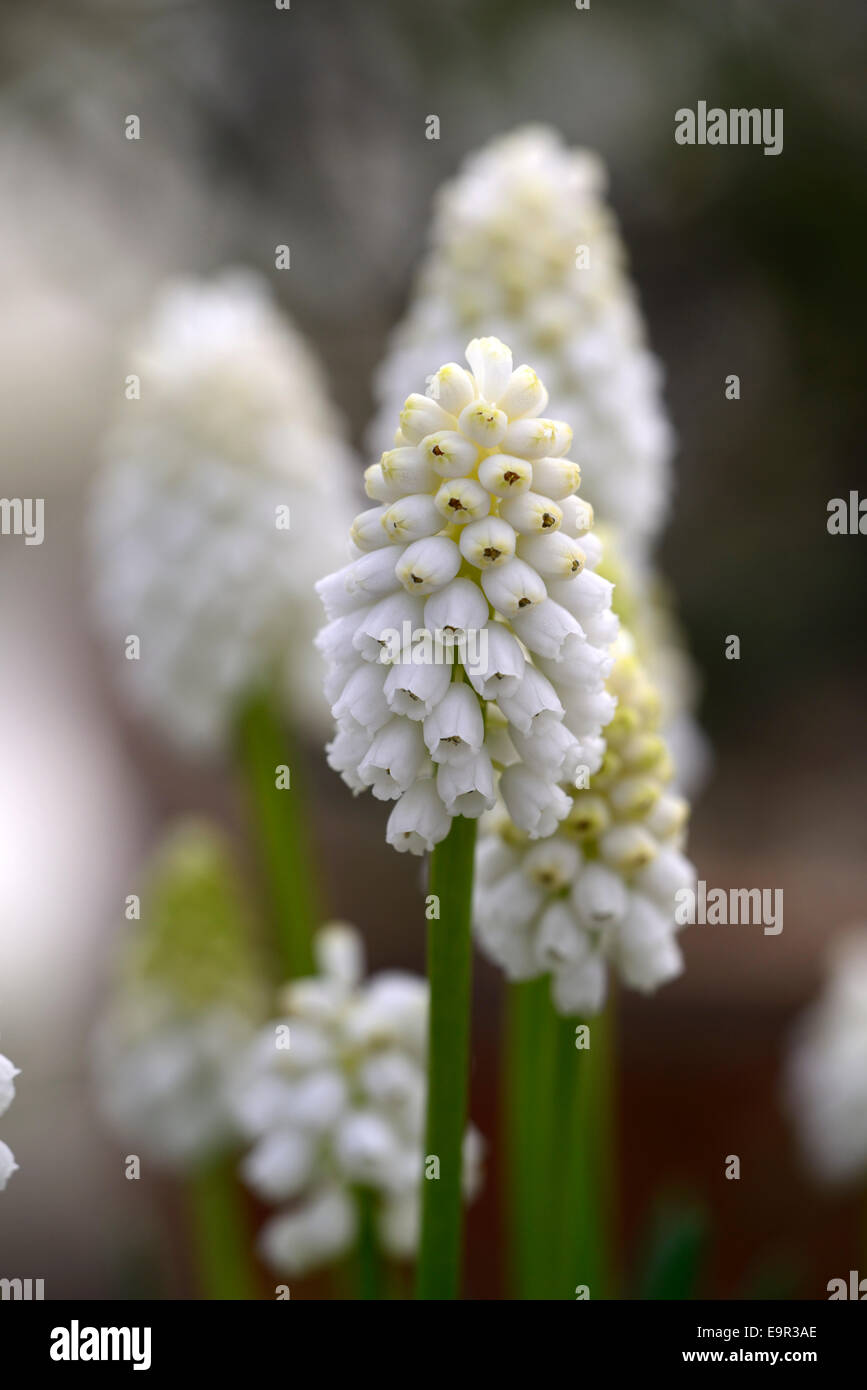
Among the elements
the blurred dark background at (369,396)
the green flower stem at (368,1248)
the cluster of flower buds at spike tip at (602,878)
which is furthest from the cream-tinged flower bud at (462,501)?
the blurred dark background at (369,396)

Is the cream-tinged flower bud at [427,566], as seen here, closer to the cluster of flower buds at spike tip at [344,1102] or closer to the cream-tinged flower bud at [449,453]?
the cream-tinged flower bud at [449,453]

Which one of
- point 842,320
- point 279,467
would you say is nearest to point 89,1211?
point 279,467

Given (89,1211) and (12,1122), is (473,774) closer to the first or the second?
(89,1211)

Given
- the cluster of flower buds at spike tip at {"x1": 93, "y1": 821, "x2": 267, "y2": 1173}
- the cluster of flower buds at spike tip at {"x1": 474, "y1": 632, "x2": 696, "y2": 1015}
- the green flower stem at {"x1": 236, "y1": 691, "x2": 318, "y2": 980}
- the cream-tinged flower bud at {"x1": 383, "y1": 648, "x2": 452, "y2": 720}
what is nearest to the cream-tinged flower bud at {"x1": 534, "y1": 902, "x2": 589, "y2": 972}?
the cluster of flower buds at spike tip at {"x1": 474, "y1": 632, "x2": 696, "y2": 1015}

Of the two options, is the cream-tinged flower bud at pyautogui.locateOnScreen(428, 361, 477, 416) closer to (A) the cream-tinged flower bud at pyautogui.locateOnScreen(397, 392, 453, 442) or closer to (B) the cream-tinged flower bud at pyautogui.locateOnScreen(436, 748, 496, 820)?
(A) the cream-tinged flower bud at pyautogui.locateOnScreen(397, 392, 453, 442)

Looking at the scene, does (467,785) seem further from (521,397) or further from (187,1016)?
(187,1016)

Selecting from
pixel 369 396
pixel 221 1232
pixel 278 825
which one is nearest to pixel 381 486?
pixel 278 825
